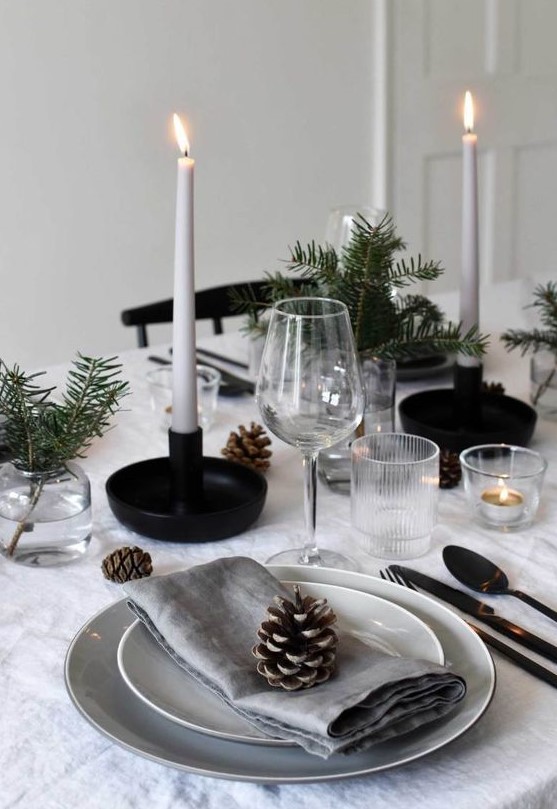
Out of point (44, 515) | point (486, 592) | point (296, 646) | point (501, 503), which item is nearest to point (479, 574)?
point (486, 592)

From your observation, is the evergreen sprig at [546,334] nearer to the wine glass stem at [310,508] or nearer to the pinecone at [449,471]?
the pinecone at [449,471]

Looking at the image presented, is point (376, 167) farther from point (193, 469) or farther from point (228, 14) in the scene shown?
point (193, 469)

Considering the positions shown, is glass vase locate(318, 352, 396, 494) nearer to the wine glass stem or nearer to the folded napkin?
the wine glass stem

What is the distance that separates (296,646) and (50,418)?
1.04 ft

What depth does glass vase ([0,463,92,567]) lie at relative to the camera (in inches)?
36.8

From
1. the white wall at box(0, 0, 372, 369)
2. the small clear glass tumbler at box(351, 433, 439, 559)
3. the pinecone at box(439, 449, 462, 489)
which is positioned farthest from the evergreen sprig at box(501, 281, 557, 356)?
the white wall at box(0, 0, 372, 369)

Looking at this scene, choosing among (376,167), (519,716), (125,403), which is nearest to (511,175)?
(376,167)

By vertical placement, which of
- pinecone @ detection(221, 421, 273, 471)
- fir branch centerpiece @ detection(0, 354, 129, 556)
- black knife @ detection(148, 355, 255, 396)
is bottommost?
pinecone @ detection(221, 421, 273, 471)

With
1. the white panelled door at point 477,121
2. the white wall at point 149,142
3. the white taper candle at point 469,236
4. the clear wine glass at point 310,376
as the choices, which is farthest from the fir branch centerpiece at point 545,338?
the white panelled door at point 477,121

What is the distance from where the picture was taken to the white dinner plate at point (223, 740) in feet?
2.12

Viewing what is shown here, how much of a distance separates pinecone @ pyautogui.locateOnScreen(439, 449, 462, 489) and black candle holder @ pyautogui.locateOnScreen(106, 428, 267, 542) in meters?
0.19

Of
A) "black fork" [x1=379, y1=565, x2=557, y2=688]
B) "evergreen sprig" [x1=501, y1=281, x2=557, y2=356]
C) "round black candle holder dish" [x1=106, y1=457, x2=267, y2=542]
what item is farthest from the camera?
"evergreen sprig" [x1=501, y1=281, x2=557, y2=356]

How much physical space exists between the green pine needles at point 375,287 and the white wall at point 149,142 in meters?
1.72

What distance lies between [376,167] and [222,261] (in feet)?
1.91
